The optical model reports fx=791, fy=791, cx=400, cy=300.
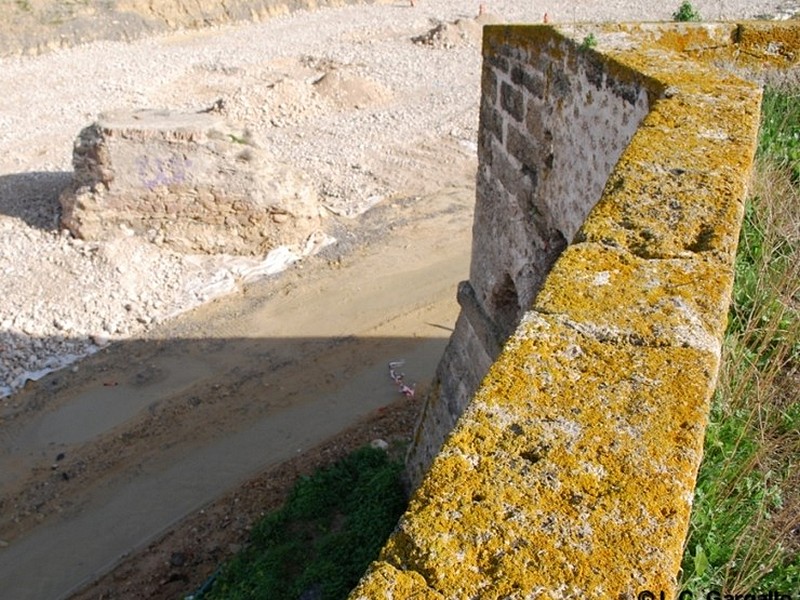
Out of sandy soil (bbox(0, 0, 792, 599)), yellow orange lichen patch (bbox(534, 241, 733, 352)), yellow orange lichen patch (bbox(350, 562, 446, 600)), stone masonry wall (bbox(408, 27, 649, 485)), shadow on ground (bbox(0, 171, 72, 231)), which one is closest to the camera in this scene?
yellow orange lichen patch (bbox(350, 562, 446, 600))

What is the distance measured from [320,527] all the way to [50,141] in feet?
32.7

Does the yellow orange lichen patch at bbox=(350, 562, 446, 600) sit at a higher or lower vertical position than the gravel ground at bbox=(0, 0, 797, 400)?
higher

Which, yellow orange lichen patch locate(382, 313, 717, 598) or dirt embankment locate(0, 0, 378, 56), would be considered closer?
yellow orange lichen patch locate(382, 313, 717, 598)

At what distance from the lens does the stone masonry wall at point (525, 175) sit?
142 inches

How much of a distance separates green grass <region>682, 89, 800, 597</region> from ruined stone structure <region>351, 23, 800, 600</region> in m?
0.52

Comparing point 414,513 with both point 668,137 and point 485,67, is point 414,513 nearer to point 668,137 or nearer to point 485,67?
point 668,137

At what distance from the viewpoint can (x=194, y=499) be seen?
7.30m

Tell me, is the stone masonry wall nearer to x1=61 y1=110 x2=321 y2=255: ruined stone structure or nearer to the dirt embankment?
x1=61 y1=110 x2=321 y2=255: ruined stone structure

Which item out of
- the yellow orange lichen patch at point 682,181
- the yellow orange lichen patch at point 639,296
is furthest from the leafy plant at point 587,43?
the yellow orange lichen patch at point 639,296

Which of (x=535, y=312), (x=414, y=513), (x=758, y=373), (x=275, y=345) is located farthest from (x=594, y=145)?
(x=275, y=345)

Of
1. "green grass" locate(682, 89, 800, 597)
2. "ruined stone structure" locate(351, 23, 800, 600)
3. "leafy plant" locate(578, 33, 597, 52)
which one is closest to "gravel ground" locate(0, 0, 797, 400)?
"leafy plant" locate(578, 33, 597, 52)

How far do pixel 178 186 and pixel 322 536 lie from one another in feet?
19.0

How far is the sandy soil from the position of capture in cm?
706

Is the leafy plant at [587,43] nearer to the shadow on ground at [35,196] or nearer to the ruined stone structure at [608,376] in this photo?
the ruined stone structure at [608,376]
